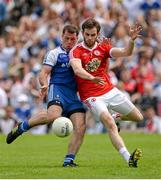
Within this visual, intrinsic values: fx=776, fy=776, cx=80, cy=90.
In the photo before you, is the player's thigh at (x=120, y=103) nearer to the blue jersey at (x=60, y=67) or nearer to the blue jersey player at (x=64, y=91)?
the blue jersey player at (x=64, y=91)

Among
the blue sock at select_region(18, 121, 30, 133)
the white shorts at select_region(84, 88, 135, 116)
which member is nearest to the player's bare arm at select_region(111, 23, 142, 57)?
the white shorts at select_region(84, 88, 135, 116)

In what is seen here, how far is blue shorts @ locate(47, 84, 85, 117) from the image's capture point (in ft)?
41.6

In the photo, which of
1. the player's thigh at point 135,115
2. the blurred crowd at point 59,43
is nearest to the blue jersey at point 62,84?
the player's thigh at point 135,115

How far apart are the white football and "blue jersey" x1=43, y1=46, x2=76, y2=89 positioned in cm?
82

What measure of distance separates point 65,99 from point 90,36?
1.22 m

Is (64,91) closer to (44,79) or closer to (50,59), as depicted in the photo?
(44,79)

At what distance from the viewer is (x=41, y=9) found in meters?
26.8

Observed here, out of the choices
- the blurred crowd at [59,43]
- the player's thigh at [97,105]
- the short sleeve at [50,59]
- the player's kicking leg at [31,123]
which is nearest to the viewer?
the player's thigh at [97,105]

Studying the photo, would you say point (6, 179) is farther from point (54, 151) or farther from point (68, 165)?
point (54, 151)

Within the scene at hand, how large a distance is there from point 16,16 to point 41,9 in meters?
1.31

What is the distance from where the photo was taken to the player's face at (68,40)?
12.6m

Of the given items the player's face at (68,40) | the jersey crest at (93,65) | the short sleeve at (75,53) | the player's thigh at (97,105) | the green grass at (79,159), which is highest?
the player's face at (68,40)

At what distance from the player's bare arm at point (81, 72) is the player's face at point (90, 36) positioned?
1.23ft

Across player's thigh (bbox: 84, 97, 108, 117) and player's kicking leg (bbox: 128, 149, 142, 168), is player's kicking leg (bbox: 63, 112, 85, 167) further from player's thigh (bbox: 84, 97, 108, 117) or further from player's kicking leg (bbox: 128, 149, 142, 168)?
player's kicking leg (bbox: 128, 149, 142, 168)
